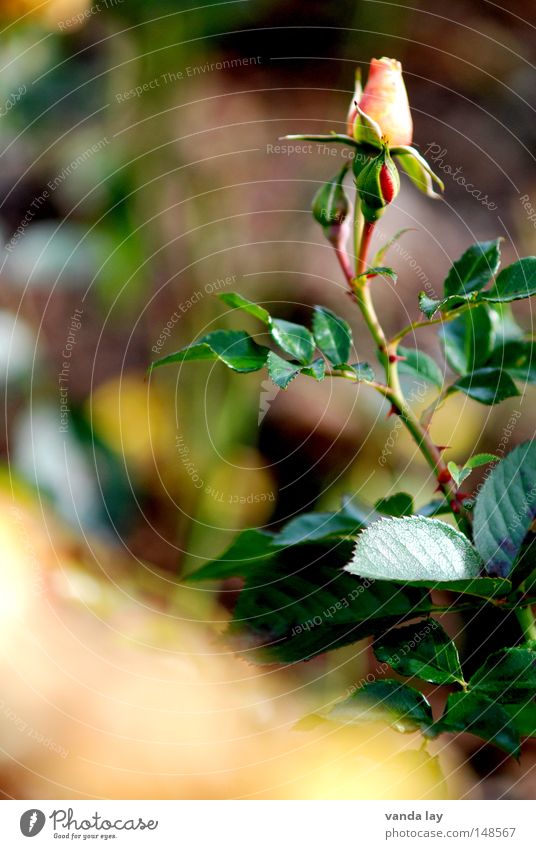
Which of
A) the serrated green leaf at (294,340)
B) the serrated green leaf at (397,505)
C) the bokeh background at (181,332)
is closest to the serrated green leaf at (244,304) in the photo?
the serrated green leaf at (294,340)

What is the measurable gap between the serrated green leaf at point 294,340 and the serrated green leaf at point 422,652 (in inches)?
4.8

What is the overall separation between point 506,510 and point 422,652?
71mm

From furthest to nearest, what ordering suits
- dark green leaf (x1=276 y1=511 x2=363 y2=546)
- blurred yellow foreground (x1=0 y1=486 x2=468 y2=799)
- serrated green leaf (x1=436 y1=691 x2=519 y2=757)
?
blurred yellow foreground (x1=0 y1=486 x2=468 y2=799) → dark green leaf (x1=276 y1=511 x2=363 y2=546) → serrated green leaf (x1=436 y1=691 x2=519 y2=757)

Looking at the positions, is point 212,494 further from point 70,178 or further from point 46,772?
point 70,178

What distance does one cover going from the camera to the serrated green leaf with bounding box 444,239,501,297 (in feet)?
1.14

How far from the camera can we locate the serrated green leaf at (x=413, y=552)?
28 cm

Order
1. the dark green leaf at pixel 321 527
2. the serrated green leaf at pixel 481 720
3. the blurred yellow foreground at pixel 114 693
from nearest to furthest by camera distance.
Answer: the serrated green leaf at pixel 481 720 → the dark green leaf at pixel 321 527 → the blurred yellow foreground at pixel 114 693

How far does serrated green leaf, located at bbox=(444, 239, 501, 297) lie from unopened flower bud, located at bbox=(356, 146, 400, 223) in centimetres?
7

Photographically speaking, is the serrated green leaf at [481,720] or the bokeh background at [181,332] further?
the bokeh background at [181,332]

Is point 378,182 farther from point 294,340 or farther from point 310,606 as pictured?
point 310,606

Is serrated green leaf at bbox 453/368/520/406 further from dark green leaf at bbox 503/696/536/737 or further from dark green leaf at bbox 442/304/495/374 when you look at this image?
dark green leaf at bbox 503/696/536/737

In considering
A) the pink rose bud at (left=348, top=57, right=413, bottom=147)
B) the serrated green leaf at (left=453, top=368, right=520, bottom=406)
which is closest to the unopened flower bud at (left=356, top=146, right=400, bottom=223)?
the pink rose bud at (left=348, top=57, right=413, bottom=147)

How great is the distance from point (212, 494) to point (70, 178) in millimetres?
485

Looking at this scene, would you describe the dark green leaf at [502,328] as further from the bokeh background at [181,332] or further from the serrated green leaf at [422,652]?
the bokeh background at [181,332]
